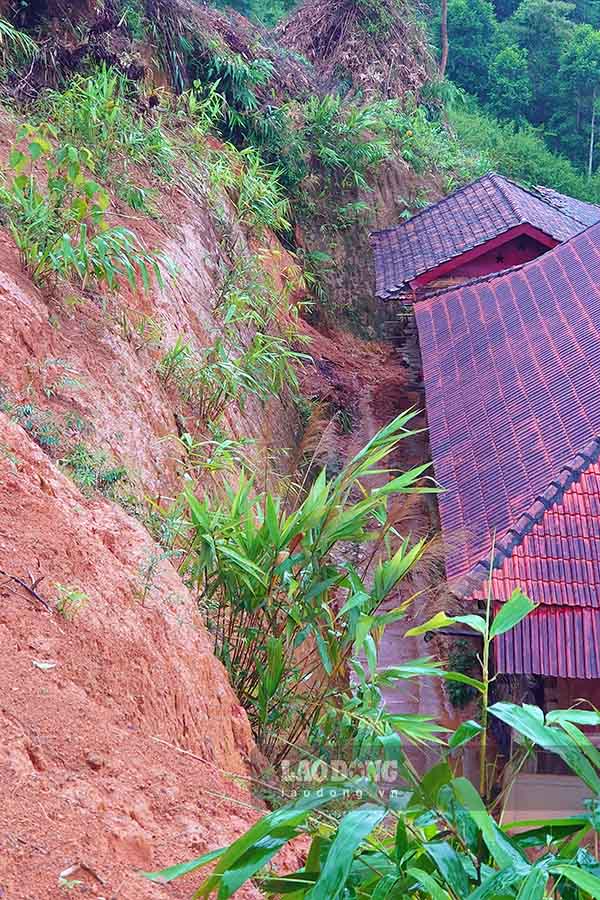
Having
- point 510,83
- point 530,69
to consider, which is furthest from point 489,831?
point 530,69

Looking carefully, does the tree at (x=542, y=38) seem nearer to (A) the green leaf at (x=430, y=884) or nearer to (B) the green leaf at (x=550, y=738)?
(B) the green leaf at (x=550, y=738)

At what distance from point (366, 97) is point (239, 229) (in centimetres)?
925

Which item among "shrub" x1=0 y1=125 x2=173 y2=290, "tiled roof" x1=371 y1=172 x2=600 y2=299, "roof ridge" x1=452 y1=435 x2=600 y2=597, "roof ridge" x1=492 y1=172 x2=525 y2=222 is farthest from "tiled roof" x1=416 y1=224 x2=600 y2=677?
"shrub" x1=0 y1=125 x2=173 y2=290

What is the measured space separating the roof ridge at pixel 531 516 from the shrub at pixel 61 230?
2.91 m

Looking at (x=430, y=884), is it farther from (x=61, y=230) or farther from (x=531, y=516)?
(x=61, y=230)

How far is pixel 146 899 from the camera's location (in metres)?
2.18

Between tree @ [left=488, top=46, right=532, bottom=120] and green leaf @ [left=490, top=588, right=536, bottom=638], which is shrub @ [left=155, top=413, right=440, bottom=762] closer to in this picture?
green leaf @ [left=490, top=588, right=536, bottom=638]

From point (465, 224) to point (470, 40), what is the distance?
774 inches

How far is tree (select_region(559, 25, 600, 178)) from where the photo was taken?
27.8 metres

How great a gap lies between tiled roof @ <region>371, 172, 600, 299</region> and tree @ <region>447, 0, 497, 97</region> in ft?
53.4

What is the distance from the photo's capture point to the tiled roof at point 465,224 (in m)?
12.8

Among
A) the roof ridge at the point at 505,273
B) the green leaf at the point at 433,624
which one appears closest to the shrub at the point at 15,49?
the roof ridge at the point at 505,273

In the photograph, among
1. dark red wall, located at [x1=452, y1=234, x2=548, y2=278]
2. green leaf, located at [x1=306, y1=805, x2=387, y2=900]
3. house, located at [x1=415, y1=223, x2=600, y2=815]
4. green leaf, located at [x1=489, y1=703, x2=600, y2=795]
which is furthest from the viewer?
dark red wall, located at [x1=452, y1=234, x2=548, y2=278]

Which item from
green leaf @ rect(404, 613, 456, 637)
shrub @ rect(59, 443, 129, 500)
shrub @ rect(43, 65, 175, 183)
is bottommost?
shrub @ rect(59, 443, 129, 500)
